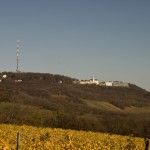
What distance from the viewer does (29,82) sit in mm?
138250

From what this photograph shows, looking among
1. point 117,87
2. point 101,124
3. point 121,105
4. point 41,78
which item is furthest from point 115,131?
point 117,87

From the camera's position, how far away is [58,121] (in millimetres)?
67750

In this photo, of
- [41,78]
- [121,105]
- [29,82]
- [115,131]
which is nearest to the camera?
[115,131]

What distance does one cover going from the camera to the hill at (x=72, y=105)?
6481 centimetres

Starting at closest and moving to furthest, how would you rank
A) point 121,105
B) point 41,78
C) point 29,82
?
point 121,105
point 29,82
point 41,78

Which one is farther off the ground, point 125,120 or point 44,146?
point 125,120

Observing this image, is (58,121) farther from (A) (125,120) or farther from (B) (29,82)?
(B) (29,82)

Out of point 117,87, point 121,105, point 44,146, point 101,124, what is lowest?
point 44,146

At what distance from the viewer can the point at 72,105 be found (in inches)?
4126

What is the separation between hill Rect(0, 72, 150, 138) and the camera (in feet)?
213

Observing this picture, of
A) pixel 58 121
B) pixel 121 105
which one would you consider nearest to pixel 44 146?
pixel 58 121

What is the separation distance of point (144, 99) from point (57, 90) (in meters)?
32.9

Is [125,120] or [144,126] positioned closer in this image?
[144,126]

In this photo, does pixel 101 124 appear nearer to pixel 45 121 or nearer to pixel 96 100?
pixel 45 121
